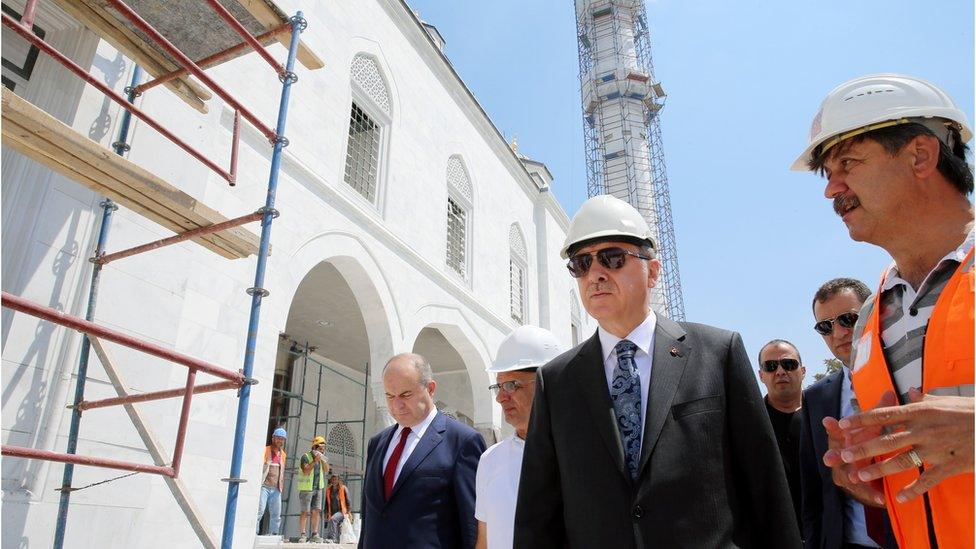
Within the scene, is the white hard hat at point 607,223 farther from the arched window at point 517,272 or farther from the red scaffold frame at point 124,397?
the arched window at point 517,272

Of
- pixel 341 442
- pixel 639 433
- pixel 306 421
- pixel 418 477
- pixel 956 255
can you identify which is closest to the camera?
pixel 956 255

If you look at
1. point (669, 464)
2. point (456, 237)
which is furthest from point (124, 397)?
point (456, 237)

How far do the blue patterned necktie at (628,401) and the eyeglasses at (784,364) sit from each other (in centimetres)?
226

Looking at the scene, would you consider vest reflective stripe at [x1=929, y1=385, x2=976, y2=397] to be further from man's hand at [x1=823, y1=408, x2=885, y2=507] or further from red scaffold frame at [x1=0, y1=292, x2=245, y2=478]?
red scaffold frame at [x1=0, y1=292, x2=245, y2=478]

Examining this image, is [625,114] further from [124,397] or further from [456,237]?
[124,397]

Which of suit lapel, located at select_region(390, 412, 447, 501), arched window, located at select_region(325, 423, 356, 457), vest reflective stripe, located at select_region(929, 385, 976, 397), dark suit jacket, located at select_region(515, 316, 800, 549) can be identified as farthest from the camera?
arched window, located at select_region(325, 423, 356, 457)

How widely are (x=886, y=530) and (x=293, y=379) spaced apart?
40.9 ft

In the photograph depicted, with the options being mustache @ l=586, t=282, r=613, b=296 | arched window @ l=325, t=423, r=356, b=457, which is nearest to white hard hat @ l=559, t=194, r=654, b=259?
mustache @ l=586, t=282, r=613, b=296

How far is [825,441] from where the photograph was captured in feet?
8.07

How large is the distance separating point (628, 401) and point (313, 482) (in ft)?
26.1

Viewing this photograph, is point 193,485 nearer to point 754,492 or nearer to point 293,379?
point 754,492

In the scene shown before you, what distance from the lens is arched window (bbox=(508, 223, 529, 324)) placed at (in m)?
14.1

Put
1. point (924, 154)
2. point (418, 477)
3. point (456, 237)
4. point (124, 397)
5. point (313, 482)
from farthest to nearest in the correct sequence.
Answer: point (456, 237) → point (313, 482) → point (124, 397) → point (418, 477) → point (924, 154)

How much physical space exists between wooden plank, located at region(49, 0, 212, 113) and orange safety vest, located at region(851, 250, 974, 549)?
13.5 ft
